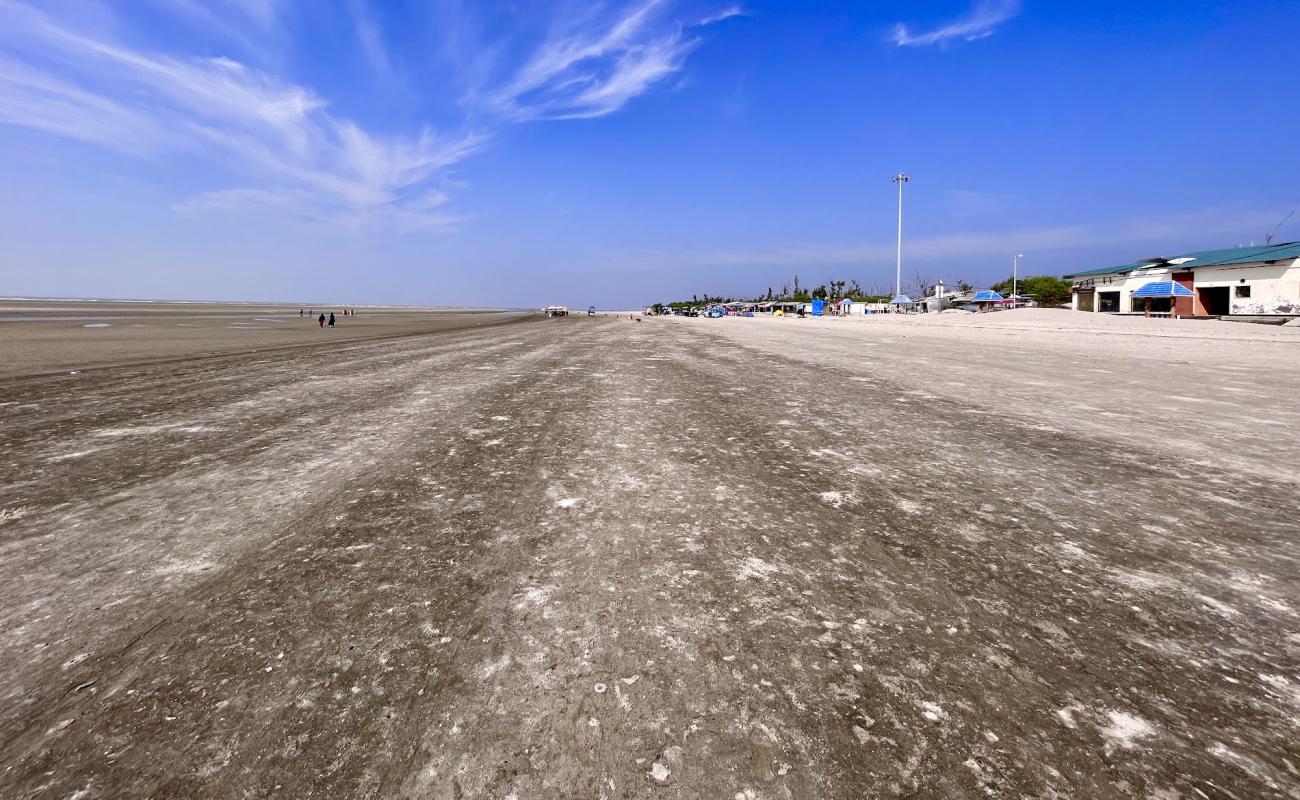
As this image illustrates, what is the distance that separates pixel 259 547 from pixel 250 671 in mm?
1083

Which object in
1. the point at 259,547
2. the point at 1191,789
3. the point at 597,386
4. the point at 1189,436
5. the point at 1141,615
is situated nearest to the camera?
the point at 1191,789

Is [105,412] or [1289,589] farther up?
[105,412]

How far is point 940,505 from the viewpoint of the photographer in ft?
10.2

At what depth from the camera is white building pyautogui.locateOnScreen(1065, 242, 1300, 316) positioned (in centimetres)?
3409

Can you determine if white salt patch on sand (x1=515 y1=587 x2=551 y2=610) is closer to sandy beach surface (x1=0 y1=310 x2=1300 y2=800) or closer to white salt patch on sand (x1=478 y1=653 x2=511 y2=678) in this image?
sandy beach surface (x1=0 y1=310 x2=1300 y2=800)

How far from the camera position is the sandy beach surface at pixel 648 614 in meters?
1.39

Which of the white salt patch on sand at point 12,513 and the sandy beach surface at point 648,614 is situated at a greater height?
the white salt patch on sand at point 12,513

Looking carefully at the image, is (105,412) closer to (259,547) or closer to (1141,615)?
(259,547)

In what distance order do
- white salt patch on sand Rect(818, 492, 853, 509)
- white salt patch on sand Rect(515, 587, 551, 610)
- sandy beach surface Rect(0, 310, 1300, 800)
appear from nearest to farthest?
sandy beach surface Rect(0, 310, 1300, 800)
white salt patch on sand Rect(515, 587, 551, 610)
white salt patch on sand Rect(818, 492, 853, 509)

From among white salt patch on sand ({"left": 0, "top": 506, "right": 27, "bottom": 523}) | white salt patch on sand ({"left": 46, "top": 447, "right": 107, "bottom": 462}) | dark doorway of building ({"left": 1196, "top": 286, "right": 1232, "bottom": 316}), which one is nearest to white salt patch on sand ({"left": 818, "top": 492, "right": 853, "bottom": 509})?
white salt patch on sand ({"left": 0, "top": 506, "right": 27, "bottom": 523})

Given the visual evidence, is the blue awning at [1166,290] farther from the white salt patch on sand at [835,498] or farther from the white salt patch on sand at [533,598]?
the white salt patch on sand at [533,598]

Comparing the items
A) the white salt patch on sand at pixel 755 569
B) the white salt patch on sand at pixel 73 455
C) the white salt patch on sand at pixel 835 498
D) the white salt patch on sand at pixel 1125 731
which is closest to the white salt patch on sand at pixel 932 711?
the white salt patch on sand at pixel 1125 731

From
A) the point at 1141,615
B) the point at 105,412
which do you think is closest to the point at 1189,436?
the point at 1141,615

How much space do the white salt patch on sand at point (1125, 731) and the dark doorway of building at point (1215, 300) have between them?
178ft
